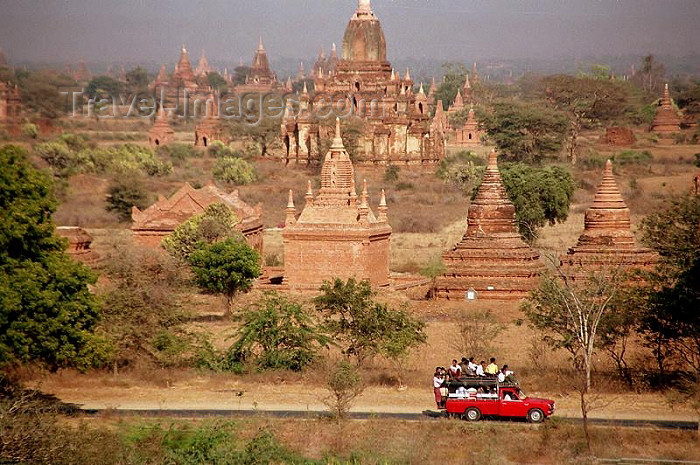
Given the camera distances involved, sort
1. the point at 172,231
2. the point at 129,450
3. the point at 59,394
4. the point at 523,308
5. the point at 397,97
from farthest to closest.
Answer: the point at 397,97, the point at 172,231, the point at 523,308, the point at 59,394, the point at 129,450

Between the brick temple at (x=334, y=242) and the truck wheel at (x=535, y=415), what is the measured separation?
1352cm

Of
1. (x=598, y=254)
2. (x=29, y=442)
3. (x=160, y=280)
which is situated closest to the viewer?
(x=29, y=442)

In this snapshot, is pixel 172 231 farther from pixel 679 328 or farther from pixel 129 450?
pixel 129 450

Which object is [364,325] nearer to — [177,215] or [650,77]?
[177,215]

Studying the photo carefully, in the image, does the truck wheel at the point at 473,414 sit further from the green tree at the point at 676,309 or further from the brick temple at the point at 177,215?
the brick temple at the point at 177,215

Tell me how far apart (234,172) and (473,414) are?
4862 centimetres

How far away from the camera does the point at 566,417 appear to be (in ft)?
71.3

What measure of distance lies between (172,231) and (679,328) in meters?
18.8

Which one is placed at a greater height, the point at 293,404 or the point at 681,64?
the point at 681,64

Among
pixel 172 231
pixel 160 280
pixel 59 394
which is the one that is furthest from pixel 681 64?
pixel 59 394

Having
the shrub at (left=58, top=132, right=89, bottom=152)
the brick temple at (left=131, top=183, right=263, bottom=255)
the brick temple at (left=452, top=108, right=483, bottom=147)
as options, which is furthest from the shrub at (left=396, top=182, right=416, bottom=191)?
the brick temple at (left=452, top=108, right=483, bottom=147)

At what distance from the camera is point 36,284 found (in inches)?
890

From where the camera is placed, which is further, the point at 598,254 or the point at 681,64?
the point at 681,64

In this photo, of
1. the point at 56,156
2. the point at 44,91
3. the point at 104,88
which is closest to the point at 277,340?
the point at 56,156
